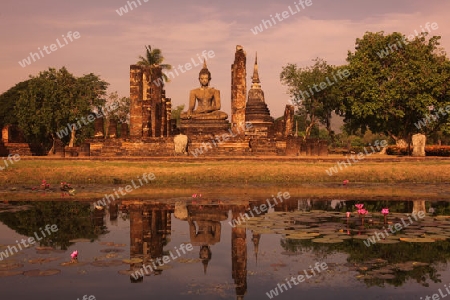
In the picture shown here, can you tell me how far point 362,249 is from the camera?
7.94m

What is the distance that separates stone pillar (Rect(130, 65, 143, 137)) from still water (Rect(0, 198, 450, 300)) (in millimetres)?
17140

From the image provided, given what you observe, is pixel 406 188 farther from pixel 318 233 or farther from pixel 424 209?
pixel 318 233

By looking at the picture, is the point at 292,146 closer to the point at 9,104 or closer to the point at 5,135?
the point at 5,135

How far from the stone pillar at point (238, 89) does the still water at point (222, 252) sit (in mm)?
16507

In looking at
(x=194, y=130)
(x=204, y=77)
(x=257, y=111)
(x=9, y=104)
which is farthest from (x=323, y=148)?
(x=9, y=104)

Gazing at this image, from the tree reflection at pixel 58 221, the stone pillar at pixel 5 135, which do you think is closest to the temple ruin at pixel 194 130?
the stone pillar at pixel 5 135

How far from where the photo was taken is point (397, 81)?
39.4 metres

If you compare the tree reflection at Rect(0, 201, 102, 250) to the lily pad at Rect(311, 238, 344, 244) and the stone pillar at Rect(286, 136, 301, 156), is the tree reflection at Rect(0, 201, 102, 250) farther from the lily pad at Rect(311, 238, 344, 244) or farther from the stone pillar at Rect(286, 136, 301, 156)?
the stone pillar at Rect(286, 136, 301, 156)

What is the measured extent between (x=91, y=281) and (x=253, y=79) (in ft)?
169

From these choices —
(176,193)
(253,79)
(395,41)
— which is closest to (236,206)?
(176,193)

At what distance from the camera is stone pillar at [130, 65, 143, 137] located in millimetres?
29469

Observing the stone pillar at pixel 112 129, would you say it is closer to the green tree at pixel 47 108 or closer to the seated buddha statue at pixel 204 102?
the seated buddha statue at pixel 204 102

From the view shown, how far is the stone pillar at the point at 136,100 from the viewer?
29469 millimetres

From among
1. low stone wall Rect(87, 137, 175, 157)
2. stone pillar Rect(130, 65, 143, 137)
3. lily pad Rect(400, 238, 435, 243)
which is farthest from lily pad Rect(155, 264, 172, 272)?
stone pillar Rect(130, 65, 143, 137)
